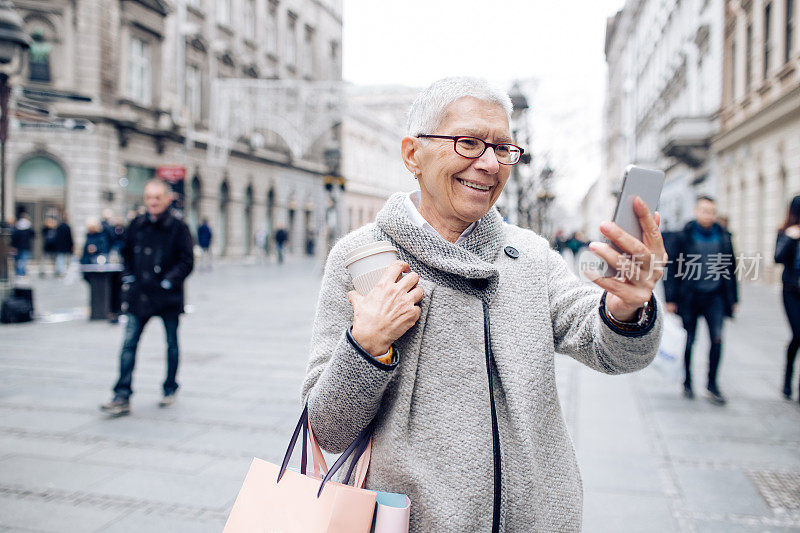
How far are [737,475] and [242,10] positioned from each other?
26.5 m

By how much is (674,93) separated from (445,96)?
109ft

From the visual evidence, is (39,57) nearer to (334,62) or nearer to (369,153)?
(334,62)

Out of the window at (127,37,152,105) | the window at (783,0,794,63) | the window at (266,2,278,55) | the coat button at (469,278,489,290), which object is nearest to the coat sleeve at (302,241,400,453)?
the coat button at (469,278,489,290)

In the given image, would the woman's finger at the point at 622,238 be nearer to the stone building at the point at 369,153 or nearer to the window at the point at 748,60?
the window at the point at 748,60

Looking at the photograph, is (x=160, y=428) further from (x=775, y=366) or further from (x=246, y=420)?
(x=775, y=366)

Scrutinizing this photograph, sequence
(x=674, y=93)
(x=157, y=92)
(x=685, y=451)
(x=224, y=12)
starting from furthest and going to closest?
(x=674, y=93), (x=224, y=12), (x=157, y=92), (x=685, y=451)

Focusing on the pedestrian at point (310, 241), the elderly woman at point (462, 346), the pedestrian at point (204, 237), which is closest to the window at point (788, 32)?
the elderly woman at point (462, 346)

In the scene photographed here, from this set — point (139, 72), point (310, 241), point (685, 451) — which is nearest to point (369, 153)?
point (310, 241)

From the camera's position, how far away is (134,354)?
17.7 feet

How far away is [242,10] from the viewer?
26.5 meters

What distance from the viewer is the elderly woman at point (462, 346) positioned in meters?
1.44

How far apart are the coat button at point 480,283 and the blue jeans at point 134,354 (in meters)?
4.41

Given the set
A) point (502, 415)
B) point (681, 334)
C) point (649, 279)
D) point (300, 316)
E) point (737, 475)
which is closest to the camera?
point (649, 279)

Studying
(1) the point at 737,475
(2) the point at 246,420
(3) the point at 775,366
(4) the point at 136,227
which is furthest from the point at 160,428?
(3) the point at 775,366
